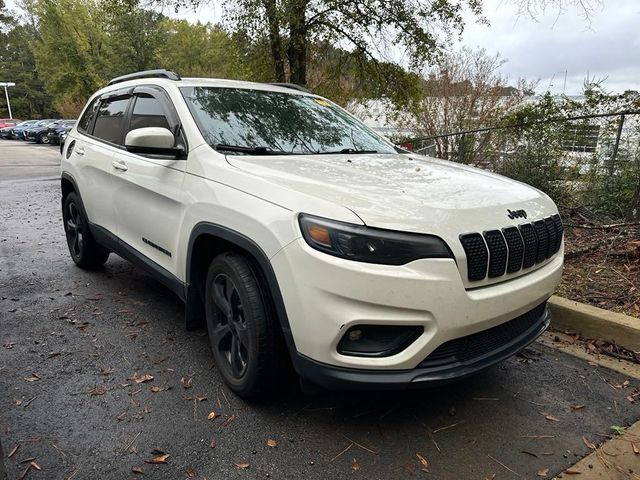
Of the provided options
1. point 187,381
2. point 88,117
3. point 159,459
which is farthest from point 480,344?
point 88,117

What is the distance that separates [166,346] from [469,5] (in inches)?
375

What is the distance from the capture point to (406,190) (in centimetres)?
254

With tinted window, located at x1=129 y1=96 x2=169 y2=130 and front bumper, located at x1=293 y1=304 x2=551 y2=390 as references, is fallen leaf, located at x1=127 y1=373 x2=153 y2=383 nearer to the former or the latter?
front bumper, located at x1=293 y1=304 x2=551 y2=390

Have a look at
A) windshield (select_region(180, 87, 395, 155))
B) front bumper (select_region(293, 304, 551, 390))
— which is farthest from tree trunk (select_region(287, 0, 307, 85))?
front bumper (select_region(293, 304, 551, 390))

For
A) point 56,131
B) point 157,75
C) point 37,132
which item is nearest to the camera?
point 157,75

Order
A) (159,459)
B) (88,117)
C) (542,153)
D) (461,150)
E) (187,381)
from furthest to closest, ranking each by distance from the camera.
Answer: (461,150) → (542,153) → (88,117) → (187,381) → (159,459)

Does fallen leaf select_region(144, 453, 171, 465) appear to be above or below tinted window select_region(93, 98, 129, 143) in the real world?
below

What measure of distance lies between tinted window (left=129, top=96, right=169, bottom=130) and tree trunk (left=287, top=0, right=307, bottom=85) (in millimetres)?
5745

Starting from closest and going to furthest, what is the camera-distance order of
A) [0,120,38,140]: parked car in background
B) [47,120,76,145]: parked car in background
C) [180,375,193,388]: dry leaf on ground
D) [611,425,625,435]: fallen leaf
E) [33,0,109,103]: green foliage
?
[611,425,625,435]: fallen leaf
[180,375,193,388]: dry leaf on ground
[47,120,76,145]: parked car in background
[33,0,109,103]: green foliage
[0,120,38,140]: parked car in background

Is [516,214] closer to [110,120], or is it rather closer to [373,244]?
[373,244]

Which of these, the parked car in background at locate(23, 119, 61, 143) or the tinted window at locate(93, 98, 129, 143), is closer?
the tinted window at locate(93, 98, 129, 143)

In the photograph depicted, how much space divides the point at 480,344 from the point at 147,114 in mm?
Result: 2878

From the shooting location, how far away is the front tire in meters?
2.49

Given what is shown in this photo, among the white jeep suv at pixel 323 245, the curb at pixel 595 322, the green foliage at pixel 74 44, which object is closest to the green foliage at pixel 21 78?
the green foliage at pixel 74 44
